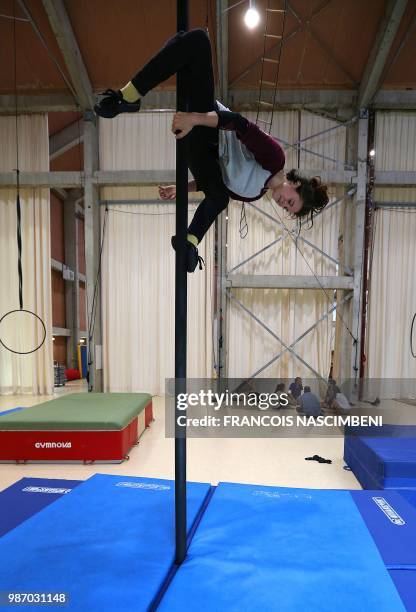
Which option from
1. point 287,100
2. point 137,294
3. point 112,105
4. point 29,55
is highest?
point 29,55

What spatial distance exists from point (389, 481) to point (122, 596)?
6.19 ft

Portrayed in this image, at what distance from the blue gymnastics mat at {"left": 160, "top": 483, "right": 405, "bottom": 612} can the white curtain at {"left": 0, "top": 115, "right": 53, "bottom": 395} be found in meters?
5.64

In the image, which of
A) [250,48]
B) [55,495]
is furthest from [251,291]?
[55,495]

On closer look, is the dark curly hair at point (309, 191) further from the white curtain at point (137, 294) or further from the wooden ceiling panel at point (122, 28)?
the wooden ceiling panel at point (122, 28)

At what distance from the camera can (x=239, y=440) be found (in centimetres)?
369

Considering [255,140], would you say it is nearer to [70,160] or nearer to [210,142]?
[210,142]

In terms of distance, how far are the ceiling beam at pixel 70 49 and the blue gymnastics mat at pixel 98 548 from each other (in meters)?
Result: 5.75

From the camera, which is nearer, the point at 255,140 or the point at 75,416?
the point at 255,140

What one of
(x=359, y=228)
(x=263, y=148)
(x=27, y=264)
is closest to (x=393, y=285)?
(x=359, y=228)

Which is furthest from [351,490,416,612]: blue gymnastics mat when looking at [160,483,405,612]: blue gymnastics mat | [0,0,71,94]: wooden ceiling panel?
[0,0,71,94]: wooden ceiling panel

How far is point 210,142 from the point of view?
4.33 ft

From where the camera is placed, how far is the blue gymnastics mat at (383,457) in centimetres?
211

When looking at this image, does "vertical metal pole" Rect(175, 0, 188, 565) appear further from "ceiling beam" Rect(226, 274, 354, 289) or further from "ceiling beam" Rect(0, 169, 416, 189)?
"ceiling beam" Rect(0, 169, 416, 189)

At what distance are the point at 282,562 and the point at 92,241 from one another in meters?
5.47
